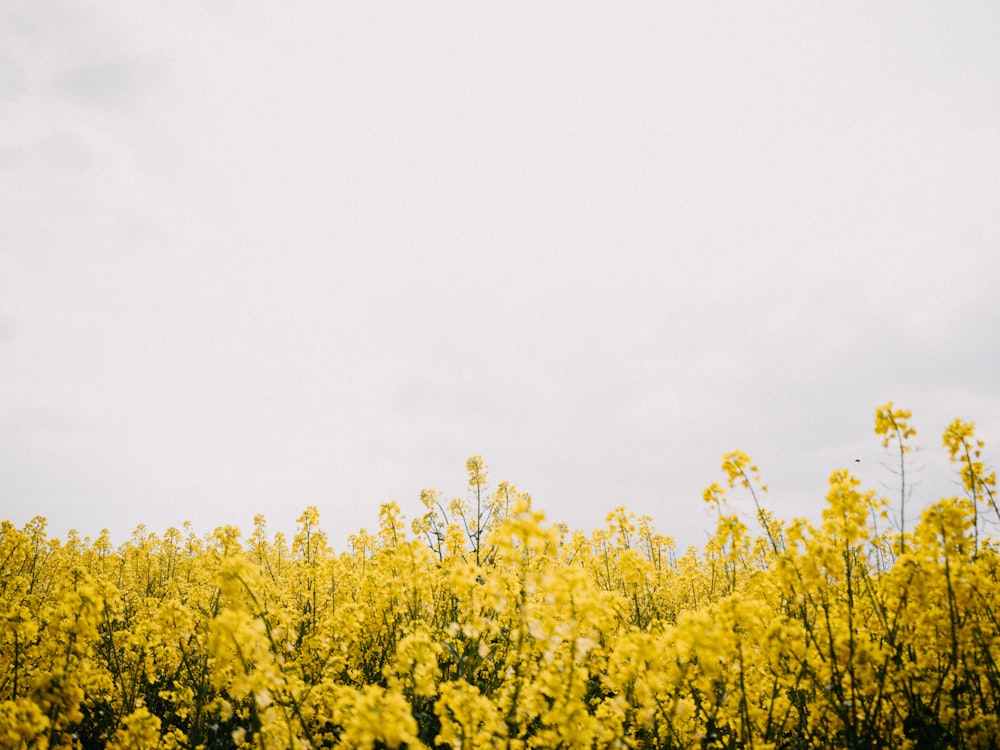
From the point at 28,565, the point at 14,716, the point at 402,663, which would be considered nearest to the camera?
the point at 402,663

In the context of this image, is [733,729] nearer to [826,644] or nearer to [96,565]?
[826,644]

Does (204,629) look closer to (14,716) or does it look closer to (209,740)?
(209,740)

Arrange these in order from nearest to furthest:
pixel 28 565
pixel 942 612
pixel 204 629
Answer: pixel 942 612 < pixel 204 629 < pixel 28 565

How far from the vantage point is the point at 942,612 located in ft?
11.8

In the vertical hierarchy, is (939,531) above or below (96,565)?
above

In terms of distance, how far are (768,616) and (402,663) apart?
9.44ft

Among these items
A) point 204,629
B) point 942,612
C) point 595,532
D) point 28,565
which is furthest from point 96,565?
point 942,612

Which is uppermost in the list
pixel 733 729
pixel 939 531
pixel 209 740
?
pixel 939 531

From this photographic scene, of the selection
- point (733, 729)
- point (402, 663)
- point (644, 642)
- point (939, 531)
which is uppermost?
point (939, 531)

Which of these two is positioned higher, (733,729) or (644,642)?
(644,642)

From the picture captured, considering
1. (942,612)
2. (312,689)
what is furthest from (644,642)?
(312,689)

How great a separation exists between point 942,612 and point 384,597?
4385 mm

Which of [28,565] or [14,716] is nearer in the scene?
[14,716]

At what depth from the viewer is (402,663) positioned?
294 cm
